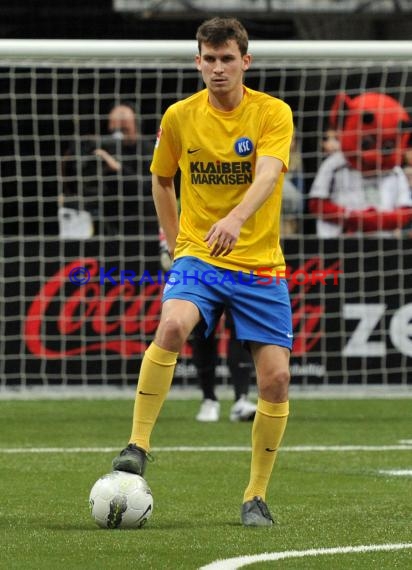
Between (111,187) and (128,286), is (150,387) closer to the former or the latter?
(128,286)

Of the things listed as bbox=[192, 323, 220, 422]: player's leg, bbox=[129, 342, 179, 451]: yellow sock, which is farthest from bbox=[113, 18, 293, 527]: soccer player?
bbox=[192, 323, 220, 422]: player's leg

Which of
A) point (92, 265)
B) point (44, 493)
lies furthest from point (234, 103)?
point (92, 265)

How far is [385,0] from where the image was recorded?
14305 millimetres

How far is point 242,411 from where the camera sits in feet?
32.2

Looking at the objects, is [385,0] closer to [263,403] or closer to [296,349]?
[296,349]

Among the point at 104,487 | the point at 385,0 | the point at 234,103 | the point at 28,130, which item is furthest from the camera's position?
the point at 385,0

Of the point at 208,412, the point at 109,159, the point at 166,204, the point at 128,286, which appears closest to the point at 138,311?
the point at 128,286

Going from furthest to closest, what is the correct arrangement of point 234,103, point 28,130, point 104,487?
point 28,130 < point 234,103 < point 104,487

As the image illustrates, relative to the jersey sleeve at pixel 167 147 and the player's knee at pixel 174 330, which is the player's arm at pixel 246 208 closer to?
the player's knee at pixel 174 330

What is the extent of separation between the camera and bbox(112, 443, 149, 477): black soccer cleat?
17.8ft

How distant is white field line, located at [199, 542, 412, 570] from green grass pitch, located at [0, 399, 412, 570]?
1.9 inches

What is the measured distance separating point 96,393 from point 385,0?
550 cm

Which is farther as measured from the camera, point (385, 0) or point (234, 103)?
point (385, 0)

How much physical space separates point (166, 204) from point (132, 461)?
123 cm
